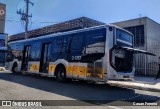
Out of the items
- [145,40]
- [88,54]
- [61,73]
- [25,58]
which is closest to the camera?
[88,54]

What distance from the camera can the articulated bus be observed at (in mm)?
10914

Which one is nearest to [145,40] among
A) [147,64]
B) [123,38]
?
[147,64]

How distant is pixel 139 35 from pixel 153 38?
5.50ft

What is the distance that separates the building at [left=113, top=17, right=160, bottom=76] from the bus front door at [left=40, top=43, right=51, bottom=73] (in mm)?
8315

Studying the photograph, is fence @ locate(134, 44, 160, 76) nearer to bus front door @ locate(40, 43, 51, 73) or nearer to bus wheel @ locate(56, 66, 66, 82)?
bus wheel @ locate(56, 66, 66, 82)

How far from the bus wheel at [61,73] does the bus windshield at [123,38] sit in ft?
13.3

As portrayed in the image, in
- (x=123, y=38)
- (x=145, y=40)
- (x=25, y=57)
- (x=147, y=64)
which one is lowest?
(x=147, y=64)

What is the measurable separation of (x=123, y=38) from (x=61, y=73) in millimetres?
4589

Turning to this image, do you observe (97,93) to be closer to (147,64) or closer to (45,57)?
(45,57)

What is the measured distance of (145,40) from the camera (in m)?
22.2

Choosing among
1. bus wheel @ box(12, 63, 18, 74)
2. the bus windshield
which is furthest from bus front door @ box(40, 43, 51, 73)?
the bus windshield

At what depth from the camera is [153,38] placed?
23562 mm

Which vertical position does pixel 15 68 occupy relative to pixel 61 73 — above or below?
above

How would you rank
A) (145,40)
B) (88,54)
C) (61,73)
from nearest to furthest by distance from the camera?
(88,54) < (61,73) < (145,40)
